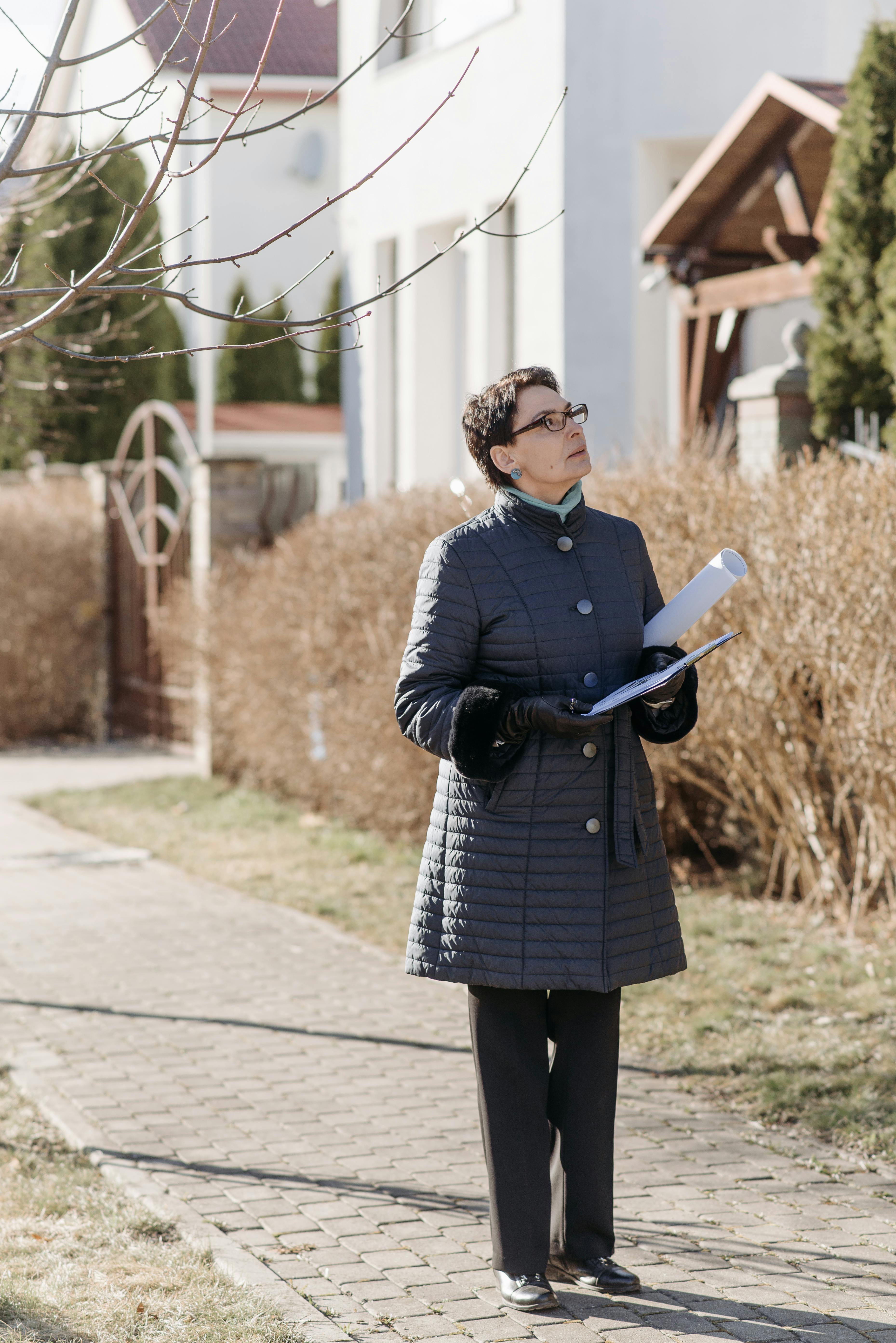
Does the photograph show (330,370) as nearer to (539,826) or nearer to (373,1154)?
(373,1154)

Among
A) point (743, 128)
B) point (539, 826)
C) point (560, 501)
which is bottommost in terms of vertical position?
point (539, 826)

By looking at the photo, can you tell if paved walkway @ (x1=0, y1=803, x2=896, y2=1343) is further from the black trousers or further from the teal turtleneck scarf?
the teal turtleneck scarf

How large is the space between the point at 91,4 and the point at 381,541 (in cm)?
2210

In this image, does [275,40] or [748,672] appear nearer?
[748,672]

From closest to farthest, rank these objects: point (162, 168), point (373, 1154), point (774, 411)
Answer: point (162, 168) → point (373, 1154) → point (774, 411)

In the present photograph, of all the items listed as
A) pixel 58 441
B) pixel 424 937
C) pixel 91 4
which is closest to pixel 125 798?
pixel 58 441

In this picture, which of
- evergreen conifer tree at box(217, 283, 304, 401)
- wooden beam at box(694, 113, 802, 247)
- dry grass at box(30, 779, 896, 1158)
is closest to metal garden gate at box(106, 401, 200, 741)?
dry grass at box(30, 779, 896, 1158)

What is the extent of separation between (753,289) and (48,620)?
741 centimetres

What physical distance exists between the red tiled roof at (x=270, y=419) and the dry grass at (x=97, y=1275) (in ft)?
80.8

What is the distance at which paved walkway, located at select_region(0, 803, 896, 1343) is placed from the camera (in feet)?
11.7

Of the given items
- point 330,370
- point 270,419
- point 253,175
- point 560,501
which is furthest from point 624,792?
point 330,370

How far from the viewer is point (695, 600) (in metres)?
3.55

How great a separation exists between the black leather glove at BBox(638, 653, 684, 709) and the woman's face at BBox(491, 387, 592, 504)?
41 centimetres

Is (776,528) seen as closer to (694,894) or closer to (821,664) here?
(821,664)
